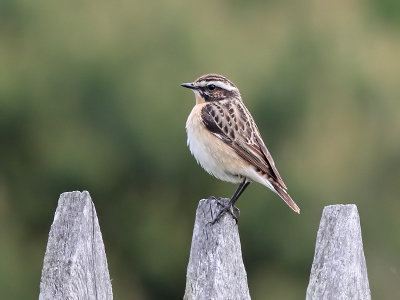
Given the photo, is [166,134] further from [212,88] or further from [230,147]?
[230,147]

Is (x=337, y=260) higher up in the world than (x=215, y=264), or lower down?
higher up

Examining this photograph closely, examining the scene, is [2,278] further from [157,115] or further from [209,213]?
[209,213]

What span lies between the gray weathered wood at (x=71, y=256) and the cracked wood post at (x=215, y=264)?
0.49 metres

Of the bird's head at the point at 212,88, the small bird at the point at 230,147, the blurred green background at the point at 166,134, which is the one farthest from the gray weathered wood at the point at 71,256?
the blurred green background at the point at 166,134

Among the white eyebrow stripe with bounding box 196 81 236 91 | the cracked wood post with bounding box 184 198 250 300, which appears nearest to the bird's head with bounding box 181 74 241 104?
the white eyebrow stripe with bounding box 196 81 236 91

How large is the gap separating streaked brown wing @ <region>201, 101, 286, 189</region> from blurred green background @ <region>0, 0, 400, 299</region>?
19.8 ft

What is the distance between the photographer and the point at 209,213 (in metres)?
5.60

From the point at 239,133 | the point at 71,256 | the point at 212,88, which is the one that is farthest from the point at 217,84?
the point at 71,256

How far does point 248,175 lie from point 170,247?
7.32 metres

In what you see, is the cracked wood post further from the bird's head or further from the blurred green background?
the blurred green background

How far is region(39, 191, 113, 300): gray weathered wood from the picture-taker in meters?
A: 5.18

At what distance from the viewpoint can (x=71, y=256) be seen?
204 inches

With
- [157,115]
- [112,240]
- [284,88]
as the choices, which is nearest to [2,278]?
[112,240]

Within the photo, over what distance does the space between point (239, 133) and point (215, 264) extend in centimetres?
250
